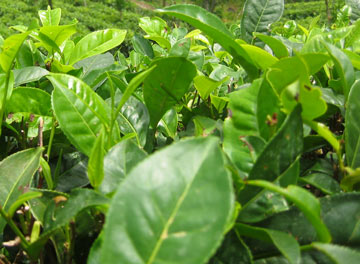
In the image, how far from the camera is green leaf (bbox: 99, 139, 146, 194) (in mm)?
543

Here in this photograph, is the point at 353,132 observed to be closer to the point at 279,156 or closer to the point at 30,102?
the point at 279,156


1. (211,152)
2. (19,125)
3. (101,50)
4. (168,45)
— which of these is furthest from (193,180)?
(168,45)

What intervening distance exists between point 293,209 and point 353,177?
0.11 metres

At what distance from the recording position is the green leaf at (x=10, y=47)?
0.65 meters

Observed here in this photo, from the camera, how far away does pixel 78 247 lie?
22.3 inches

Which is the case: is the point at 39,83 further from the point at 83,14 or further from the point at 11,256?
the point at 83,14

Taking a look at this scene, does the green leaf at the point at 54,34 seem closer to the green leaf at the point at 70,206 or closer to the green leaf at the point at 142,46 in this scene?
the green leaf at the point at 142,46

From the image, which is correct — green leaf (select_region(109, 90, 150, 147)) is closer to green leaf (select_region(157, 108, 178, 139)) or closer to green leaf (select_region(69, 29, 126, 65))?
green leaf (select_region(157, 108, 178, 139))

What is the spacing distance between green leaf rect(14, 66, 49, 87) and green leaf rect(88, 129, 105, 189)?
0.42 metres

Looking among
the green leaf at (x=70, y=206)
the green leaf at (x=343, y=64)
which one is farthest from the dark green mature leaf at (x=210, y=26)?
the green leaf at (x=70, y=206)

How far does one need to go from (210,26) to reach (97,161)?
37 centimetres

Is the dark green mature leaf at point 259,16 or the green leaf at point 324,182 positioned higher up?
the dark green mature leaf at point 259,16

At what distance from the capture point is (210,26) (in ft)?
2.35

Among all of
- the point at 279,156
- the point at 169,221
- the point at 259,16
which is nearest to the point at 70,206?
the point at 169,221
